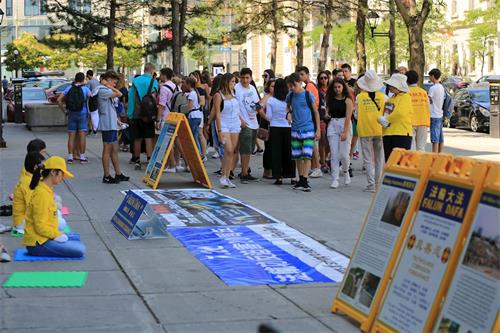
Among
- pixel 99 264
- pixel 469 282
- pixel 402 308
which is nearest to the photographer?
pixel 469 282

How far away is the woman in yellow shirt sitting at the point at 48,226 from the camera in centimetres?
856

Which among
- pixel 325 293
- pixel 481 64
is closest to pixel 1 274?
pixel 325 293

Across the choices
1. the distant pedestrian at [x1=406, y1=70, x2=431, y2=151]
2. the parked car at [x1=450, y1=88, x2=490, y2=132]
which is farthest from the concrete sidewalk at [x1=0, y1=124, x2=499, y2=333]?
the parked car at [x1=450, y1=88, x2=490, y2=132]

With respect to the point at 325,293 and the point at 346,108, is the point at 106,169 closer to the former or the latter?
the point at 346,108

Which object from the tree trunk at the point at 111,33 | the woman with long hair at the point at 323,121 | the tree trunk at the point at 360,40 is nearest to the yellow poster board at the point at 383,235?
the woman with long hair at the point at 323,121

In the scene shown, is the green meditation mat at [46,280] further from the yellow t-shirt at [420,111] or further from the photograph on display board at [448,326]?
the yellow t-shirt at [420,111]

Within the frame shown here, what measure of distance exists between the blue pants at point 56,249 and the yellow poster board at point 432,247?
12.3 feet

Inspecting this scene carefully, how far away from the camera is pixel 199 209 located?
12.1 metres

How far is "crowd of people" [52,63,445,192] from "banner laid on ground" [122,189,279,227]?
3.90ft

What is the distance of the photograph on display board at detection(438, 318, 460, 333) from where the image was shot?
5074mm

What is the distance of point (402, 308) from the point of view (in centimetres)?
567

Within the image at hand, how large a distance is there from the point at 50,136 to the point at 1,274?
1885 cm

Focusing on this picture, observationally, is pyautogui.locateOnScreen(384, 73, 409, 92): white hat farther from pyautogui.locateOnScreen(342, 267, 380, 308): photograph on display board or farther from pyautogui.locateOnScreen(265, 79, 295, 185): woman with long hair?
pyautogui.locateOnScreen(342, 267, 380, 308): photograph on display board

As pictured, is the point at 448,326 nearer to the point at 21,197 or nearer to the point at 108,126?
the point at 21,197
